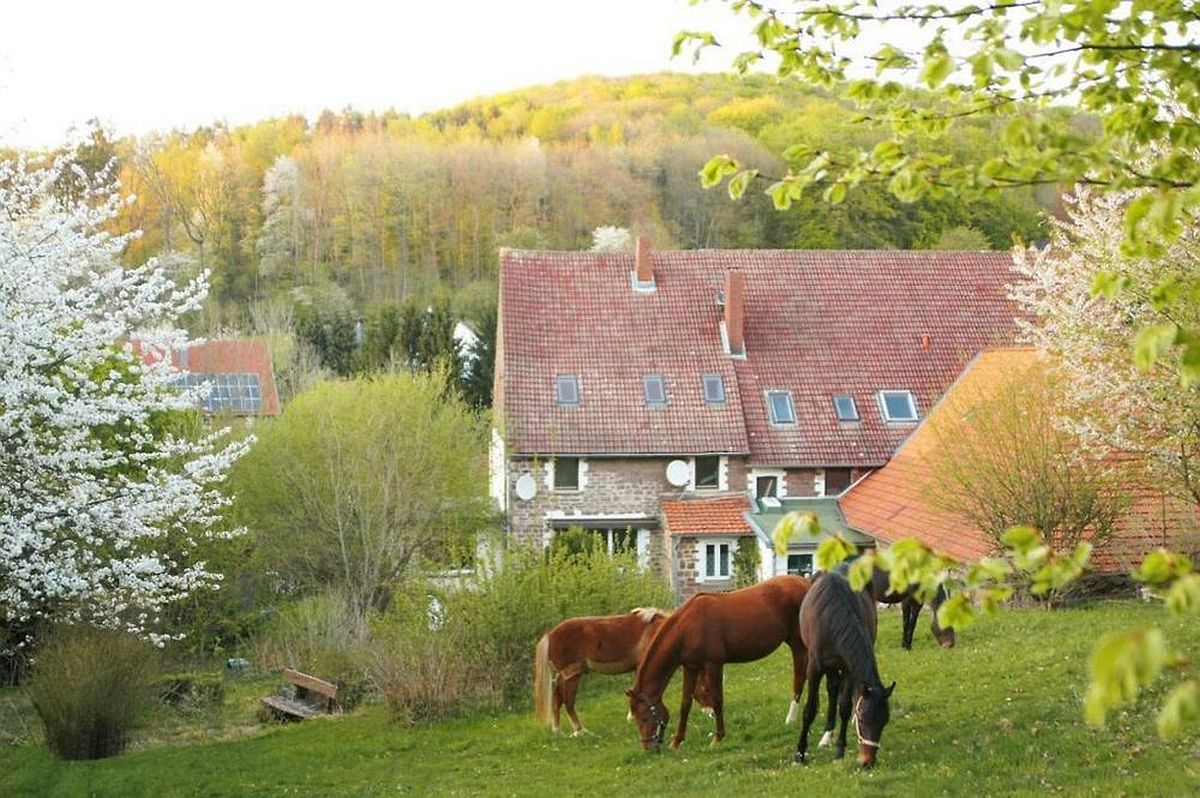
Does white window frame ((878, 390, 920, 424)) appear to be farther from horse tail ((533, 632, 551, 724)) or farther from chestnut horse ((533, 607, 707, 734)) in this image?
horse tail ((533, 632, 551, 724))

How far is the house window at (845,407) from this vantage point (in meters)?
27.8

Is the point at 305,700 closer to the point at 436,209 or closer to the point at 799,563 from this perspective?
the point at 799,563

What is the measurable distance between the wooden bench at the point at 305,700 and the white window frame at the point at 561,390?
1133 centimetres

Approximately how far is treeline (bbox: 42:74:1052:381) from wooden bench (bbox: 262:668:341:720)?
1234 inches

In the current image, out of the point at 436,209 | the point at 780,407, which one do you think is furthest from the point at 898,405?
the point at 436,209

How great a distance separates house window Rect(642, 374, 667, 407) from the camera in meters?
27.4

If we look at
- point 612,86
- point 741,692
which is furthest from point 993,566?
point 612,86

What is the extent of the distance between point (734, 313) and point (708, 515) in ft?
17.3

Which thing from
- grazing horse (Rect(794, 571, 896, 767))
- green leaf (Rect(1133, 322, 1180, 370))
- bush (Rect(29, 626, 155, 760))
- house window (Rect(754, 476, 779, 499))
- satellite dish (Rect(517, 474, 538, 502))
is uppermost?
green leaf (Rect(1133, 322, 1180, 370))

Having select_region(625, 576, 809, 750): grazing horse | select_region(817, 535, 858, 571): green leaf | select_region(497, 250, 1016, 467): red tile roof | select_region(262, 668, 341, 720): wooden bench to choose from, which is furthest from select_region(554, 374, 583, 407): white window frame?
select_region(817, 535, 858, 571): green leaf

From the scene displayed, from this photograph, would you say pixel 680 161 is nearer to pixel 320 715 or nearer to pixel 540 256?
pixel 540 256

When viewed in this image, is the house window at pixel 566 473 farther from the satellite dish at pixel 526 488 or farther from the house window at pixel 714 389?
the house window at pixel 714 389

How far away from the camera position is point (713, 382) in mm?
27844

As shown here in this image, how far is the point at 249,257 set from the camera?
195ft
